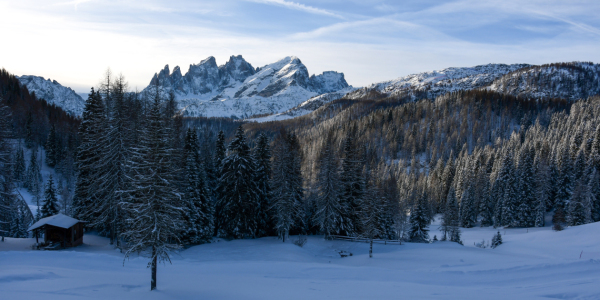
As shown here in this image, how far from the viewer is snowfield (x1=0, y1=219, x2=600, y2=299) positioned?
50.0 feet

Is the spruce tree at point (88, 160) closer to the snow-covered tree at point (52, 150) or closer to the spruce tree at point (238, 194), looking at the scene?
the spruce tree at point (238, 194)

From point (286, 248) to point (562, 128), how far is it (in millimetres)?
131896

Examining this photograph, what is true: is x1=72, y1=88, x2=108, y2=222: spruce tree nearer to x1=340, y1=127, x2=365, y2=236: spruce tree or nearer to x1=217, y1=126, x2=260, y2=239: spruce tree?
x1=217, y1=126, x2=260, y2=239: spruce tree

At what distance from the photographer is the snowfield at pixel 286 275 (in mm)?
15250

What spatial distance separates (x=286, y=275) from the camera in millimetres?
21922

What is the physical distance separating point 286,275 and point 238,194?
574 inches

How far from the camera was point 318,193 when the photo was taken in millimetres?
39156

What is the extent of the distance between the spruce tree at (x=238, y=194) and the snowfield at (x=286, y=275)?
6.10ft

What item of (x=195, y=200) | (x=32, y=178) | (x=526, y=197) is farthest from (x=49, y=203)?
(x=526, y=197)

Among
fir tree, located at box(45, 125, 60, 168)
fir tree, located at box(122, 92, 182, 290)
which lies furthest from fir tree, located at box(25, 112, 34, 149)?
fir tree, located at box(122, 92, 182, 290)

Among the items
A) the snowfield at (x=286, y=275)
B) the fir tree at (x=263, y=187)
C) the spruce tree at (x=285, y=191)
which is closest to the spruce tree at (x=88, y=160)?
the snowfield at (x=286, y=275)

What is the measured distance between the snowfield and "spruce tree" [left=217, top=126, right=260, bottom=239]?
1.86 m

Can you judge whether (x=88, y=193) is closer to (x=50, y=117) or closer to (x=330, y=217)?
(x=330, y=217)

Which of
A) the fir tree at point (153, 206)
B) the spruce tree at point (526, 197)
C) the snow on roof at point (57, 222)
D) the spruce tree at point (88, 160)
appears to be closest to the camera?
the fir tree at point (153, 206)
